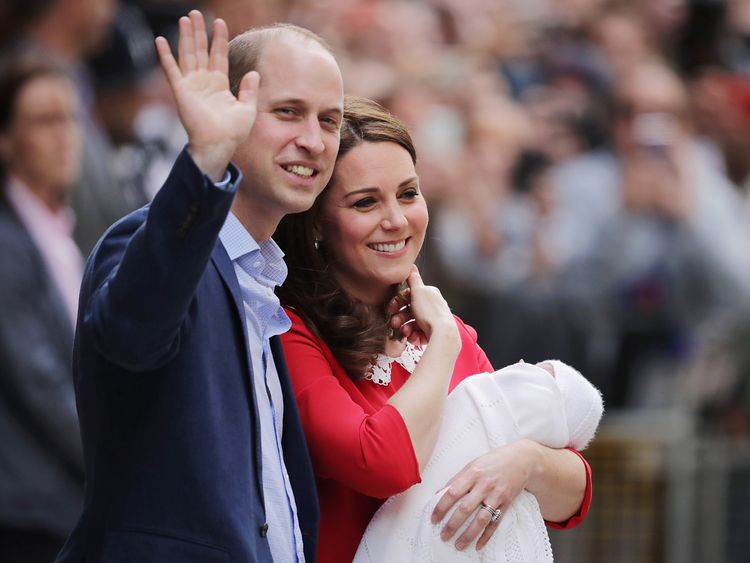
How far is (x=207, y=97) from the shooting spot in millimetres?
2693

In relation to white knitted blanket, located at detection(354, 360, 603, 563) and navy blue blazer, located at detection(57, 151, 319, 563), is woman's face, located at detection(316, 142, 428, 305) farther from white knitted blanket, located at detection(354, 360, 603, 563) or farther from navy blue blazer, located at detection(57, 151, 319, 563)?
navy blue blazer, located at detection(57, 151, 319, 563)

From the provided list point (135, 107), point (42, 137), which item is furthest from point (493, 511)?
point (135, 107)

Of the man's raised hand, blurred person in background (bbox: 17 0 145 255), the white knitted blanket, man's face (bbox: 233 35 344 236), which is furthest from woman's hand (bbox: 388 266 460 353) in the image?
blurred person in background (bbox: 17 0 145 255)

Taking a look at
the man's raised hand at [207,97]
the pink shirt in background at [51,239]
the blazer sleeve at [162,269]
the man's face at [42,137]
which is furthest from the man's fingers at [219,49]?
the man's face at [42,137]

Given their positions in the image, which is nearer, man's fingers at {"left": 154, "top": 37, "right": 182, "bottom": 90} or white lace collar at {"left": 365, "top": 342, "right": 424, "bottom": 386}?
man's fingers at {"left": 154, "top": 37, "right": 182, "bottom": 90}

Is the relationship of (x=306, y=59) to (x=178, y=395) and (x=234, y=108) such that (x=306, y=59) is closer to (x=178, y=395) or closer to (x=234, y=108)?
(x=234, y=108)

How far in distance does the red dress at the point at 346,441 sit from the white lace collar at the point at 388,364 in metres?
0.01

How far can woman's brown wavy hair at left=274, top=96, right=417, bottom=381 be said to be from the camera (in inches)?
136

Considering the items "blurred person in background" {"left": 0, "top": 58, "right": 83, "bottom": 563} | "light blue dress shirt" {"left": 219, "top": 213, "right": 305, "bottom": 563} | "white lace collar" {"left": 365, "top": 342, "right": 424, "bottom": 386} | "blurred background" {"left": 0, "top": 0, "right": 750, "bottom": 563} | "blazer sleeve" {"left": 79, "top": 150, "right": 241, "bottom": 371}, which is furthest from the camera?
"blurred background" {"left": 0, "top": 0, "right": 750, "bottom": 563}

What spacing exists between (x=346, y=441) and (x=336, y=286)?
0.48 m

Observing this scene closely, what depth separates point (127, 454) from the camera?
2.80 meters

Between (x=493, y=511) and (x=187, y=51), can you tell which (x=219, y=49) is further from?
(x=493, y=511)

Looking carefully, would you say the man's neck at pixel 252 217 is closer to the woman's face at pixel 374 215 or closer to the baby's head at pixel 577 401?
the woman's face at pixel 374 215

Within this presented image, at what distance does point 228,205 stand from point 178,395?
39 centimetres
